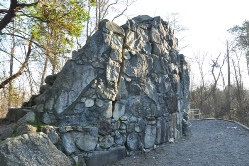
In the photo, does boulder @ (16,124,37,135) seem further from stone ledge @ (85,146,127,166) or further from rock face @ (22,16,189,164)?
stone ledge @ (85,146,127,166)

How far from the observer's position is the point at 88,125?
5.19 m

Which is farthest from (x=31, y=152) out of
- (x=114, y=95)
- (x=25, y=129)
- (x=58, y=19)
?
(x=58, y=19)

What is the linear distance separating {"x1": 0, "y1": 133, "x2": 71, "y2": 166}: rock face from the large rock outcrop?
1.36ft

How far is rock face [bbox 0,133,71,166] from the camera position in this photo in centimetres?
382

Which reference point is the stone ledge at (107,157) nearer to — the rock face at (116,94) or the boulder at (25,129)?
the rock face at (116,94)

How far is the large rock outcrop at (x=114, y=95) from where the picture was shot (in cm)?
502

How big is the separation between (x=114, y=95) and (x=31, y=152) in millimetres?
2049

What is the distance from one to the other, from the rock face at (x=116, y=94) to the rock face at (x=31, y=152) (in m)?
0.44

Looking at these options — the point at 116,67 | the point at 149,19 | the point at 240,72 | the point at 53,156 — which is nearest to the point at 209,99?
the point at 240,72

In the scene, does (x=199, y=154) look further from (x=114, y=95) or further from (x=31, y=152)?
(x=31, y=152)

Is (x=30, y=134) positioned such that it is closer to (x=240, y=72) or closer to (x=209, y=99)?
(x=209, y=99)

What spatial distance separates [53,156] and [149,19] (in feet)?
14.1

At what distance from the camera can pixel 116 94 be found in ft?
18.7

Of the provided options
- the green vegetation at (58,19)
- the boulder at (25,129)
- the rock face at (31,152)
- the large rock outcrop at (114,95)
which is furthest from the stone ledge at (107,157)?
the green vegetation at (58,19)
